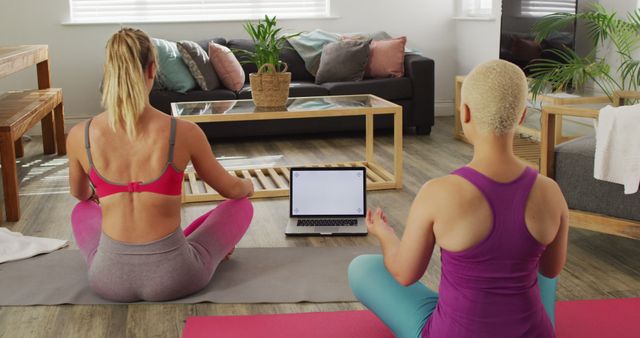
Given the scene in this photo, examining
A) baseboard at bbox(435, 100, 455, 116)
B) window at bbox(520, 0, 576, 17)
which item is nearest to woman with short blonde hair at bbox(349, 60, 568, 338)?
window at bbox(520, 0, 576, 17)

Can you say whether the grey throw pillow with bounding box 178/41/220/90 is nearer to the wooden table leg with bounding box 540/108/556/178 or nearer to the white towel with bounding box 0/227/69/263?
the white towel with bounding box 0/227/69/263

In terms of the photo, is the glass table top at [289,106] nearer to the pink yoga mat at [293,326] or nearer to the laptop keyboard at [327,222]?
the laptop keyboard at [327,222]

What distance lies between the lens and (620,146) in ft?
9.83

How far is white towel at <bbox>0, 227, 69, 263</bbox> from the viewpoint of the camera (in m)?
3.30

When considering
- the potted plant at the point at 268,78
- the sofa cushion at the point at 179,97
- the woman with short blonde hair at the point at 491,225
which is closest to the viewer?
the woman with short blonde hair at the point at 491,225

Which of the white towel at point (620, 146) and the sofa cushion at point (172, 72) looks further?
the sofa cushion at point (172, 72)

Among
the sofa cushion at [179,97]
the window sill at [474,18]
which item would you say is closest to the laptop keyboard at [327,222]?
the sofa cushion at [179,97]

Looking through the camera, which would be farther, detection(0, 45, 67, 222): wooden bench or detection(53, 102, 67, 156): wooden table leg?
detection(53, 102, 67, 156): wooden table leg

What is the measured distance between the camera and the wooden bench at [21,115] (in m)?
3.84

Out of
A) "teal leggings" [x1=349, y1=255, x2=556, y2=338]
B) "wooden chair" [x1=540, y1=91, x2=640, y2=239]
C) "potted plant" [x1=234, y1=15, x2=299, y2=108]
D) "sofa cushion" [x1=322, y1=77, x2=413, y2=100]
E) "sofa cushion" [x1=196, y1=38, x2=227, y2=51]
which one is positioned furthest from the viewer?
"sofa cushion" [x1=196, y1=38, x2=227, y2=51]

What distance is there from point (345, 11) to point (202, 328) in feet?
15.3

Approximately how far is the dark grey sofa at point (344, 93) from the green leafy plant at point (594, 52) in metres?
1.15

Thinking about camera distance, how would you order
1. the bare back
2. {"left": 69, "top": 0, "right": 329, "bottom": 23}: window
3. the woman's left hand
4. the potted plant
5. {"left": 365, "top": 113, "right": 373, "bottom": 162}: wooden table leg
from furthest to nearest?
{"left": 69, "top": 0, "right": 329, "bottom": 23}: window
{"left": 365, "top": 113, "right": 373, "bottom": 162}: wooden table leg
the potted plant
the bare back
the woman's left hand

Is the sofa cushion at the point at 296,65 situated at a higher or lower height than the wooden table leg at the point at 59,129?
higher
